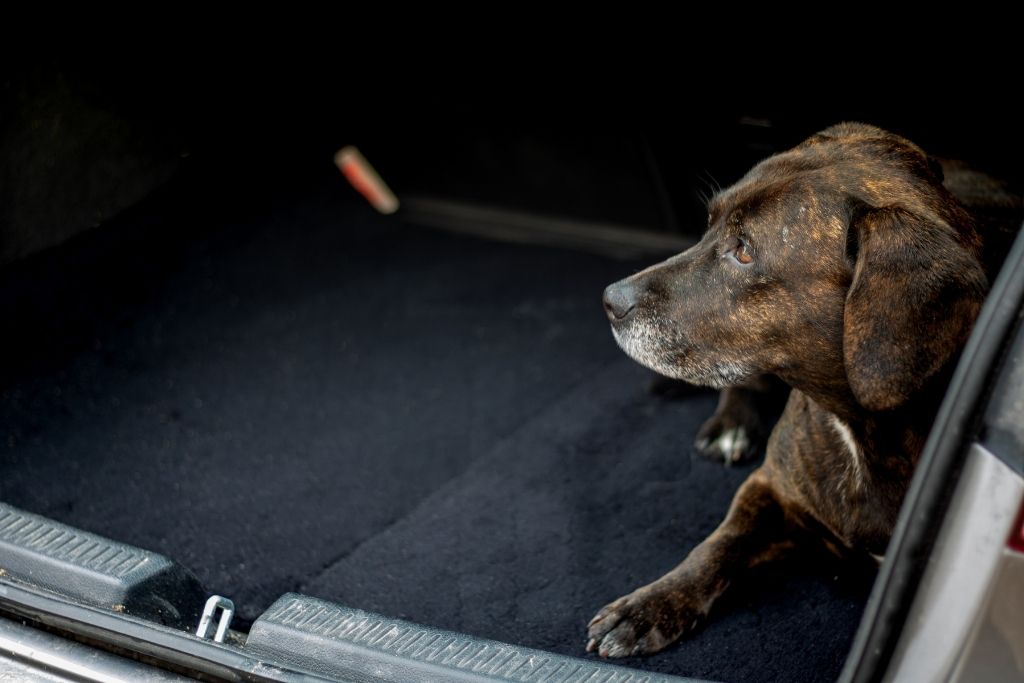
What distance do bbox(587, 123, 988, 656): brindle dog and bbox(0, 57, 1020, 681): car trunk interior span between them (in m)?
0.12

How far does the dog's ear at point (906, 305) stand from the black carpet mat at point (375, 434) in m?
0.67

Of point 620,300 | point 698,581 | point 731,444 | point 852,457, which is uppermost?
point 620,300

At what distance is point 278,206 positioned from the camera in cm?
442

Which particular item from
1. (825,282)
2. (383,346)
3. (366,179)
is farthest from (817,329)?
(366,179)

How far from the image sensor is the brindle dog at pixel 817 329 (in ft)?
5.92

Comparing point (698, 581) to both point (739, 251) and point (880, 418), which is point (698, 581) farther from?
point (739, 251)

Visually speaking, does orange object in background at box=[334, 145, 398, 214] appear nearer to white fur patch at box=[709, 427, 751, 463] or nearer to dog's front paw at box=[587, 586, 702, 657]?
white fur patch at box=[709, 427, 751, 463]

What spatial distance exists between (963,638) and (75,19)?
2224mm

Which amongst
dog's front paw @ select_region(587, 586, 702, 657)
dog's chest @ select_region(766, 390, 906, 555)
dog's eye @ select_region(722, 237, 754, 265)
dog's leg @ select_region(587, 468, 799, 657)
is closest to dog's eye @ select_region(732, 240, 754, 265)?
dog's eye @ select_region(722, 237, 754, 265)

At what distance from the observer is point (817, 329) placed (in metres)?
2.04

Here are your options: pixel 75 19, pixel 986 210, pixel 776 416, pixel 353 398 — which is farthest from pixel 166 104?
pixel 986 210

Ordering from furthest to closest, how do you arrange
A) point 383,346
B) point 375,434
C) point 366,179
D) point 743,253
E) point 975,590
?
point 366,179 < point 383,346 < point 375,434 < point 743,253 < point 975,590

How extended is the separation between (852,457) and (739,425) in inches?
28.5

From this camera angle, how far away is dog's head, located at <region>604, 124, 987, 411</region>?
1.79 meters
